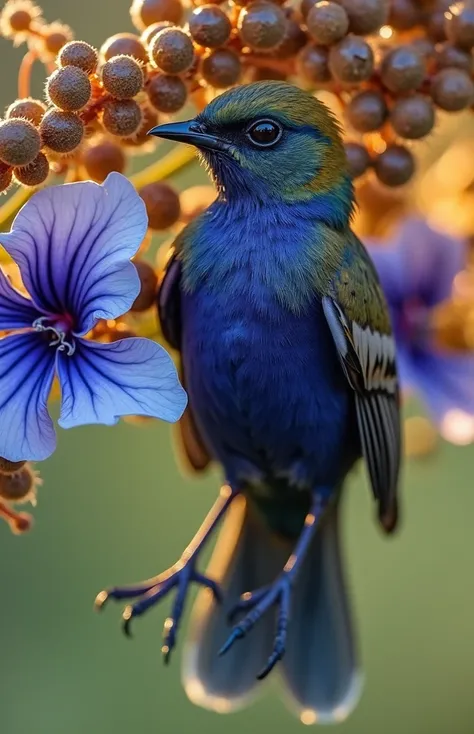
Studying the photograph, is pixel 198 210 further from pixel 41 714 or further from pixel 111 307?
pixel 41 714

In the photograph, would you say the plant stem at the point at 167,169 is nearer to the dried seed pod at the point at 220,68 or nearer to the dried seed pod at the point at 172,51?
the dried seed pod at the point at 220,68

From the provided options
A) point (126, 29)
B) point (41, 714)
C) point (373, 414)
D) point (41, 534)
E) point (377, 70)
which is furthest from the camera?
point (126, 29)

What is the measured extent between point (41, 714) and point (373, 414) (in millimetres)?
3570

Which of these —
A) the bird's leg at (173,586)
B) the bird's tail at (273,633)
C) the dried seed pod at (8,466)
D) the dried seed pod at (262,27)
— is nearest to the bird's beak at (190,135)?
the dried seed pod at (262,27)

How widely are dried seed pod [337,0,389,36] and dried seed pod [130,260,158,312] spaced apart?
72cm

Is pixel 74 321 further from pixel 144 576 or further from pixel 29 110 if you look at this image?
pixel 144 576

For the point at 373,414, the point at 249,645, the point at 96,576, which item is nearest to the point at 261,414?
the point at 373,414

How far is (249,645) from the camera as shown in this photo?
347 centimetres

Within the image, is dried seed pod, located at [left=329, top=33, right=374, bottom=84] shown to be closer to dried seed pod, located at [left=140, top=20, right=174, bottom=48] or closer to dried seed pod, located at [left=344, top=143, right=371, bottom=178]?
dried seed pod, located at [left=344, top=143, right=371, bottom=178]

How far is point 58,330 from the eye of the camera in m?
2.55

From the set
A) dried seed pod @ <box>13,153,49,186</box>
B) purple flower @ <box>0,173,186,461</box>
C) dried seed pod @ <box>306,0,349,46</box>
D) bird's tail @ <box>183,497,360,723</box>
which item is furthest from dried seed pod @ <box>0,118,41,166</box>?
bird's tail @ <box>183,497,360,723</box>

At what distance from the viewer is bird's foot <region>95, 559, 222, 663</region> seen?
9.77 feet

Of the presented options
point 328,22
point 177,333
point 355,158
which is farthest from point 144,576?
point 328,22

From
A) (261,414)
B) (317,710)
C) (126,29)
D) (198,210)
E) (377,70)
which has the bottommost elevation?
(317,710)
